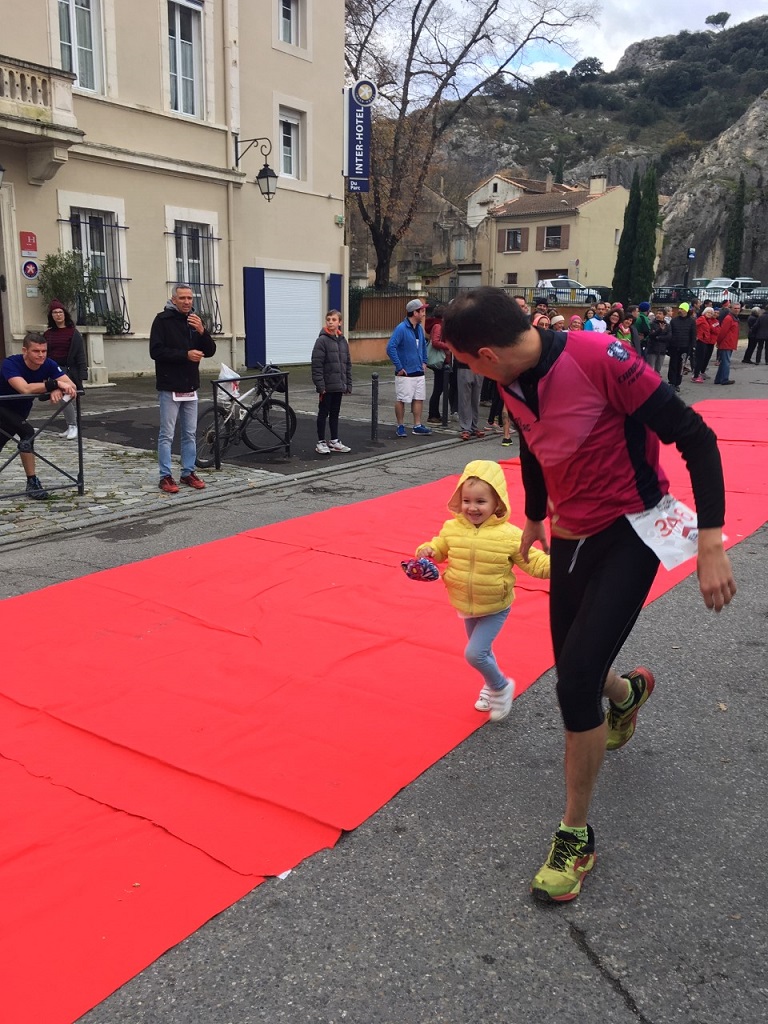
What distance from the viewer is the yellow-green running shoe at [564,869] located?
261cm

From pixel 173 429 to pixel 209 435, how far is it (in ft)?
4.83

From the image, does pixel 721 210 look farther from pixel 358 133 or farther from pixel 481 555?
pixel 481 555

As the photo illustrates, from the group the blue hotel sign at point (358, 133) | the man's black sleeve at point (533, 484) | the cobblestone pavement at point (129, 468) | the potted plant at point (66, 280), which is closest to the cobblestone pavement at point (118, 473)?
the cobblestone pavement at point (129, 468)

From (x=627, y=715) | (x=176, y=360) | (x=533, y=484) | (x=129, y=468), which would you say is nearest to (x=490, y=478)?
(x=533, y=484)

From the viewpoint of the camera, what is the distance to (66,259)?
634 inches

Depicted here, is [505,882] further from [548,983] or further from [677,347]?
[677,347]

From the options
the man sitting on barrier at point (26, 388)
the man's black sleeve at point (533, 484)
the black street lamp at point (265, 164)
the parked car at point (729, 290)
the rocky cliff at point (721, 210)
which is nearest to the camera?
the man's black sleeve at point (533, 484)

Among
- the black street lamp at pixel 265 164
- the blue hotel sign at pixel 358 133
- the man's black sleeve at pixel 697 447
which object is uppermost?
the blue hotel sign at pixel 358 133

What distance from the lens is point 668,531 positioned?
104 inches

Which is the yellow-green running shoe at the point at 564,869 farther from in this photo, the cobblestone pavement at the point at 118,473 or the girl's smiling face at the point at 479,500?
the cobblestone pavement at the point at 118,473

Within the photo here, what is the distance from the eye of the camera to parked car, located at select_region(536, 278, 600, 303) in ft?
155

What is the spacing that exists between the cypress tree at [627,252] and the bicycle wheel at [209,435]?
165 ft

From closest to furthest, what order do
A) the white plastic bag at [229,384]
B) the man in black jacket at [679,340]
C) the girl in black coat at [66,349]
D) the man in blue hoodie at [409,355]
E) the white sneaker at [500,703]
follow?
the white sneaker at [500,703] → the white plastic bag at [229,384] → the girl in black coat at [66,349] → the man in blue hoodie at [409,355] → the man in black jacket at [679,340]

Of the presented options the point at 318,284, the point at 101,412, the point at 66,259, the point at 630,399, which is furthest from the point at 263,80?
the point at 630,399
